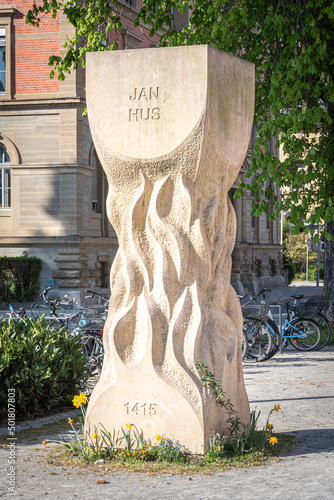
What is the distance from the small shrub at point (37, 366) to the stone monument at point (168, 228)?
1.63 meters

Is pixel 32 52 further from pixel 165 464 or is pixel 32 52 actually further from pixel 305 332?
pixel 165 464

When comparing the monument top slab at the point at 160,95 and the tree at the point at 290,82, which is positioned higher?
the tree at the point at 290,82

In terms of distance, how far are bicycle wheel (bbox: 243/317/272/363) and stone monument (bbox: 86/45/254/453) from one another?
6368 millimetres

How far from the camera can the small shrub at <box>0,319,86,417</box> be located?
7.85m

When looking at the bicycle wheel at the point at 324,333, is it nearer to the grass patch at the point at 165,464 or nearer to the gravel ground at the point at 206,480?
the gravel ground at the point at 206,480

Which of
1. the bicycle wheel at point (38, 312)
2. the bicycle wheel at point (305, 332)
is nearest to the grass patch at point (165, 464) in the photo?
the bicycle wheel at point (38, 312)

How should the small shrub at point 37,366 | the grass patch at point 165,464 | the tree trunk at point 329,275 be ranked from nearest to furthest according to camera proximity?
the grass patch at point 165,464 → the small shrub at point 37,366 → the tree trunk at point 329,275

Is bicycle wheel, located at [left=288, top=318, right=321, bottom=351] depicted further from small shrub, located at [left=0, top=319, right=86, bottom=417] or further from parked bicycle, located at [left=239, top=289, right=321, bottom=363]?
small shrub, located at [left=0, top=319, right=86, bottom=417]

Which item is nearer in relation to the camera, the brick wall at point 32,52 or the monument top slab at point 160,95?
the monument top slab at point 160,95

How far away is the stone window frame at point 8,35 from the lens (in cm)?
2606

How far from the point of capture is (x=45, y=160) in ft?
84.7

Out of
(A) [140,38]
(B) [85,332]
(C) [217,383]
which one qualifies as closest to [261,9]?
(B) [85,332]

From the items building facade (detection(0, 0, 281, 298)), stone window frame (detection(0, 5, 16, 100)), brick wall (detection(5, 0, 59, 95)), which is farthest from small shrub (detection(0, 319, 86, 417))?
stone window frame (detection(0, 5, 16, 100))

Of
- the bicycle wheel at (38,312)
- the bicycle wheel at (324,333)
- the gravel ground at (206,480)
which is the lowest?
the gravel ground at (206,480)
